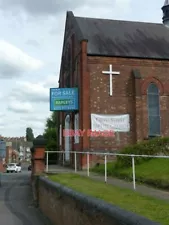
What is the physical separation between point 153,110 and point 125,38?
20.3ft

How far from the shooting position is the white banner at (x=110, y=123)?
82.6ft

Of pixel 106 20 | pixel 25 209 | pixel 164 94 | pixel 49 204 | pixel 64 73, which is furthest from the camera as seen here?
pixel 64 73

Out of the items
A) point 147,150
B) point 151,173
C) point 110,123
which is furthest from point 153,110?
point 151,173

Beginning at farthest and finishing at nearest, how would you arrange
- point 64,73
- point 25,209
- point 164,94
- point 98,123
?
1. point 64,73
2. point 164,94
3. point 98,123
4. point 25,209

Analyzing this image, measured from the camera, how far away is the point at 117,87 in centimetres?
2617

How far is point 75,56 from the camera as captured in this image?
1106 inches

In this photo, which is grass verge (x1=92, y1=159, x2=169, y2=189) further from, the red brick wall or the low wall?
the red brick wall

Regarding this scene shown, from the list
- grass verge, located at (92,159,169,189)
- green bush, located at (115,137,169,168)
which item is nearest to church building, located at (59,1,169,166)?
green bush, located at (115,137,169,168)

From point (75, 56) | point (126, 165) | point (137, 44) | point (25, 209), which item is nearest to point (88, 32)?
point (75, 56)

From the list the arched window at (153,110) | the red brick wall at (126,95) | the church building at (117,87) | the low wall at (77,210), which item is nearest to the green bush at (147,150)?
the low wall at (77,210)

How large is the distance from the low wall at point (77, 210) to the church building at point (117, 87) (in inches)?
471

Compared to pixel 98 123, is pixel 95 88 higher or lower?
higher

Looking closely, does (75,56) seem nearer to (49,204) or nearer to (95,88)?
(95,88)

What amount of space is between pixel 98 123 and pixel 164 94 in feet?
18.2
